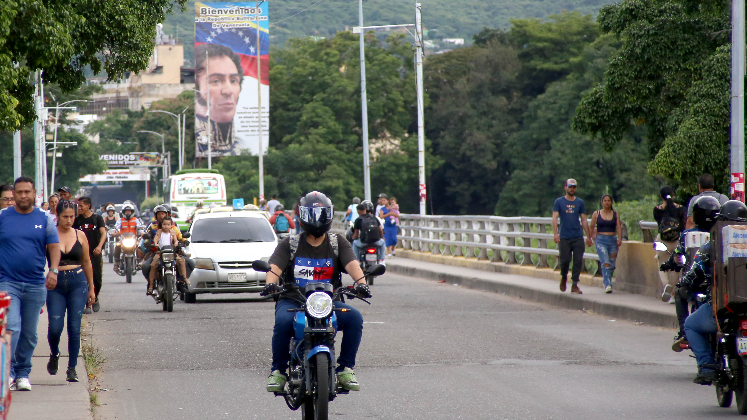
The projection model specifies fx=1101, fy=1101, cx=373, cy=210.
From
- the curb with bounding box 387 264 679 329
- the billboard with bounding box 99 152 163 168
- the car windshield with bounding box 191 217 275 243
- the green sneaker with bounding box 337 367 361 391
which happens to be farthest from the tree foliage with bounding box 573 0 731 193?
the billboard with bounding box 99 152 163 168

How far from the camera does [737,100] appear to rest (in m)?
14.8

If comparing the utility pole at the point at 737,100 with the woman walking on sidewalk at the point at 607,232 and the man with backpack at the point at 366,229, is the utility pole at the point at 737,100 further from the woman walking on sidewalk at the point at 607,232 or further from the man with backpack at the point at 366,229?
the man with backpack at the point at 366,229

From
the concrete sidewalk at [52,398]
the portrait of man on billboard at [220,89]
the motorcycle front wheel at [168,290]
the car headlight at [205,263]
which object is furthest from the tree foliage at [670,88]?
the portrait of man on billboard at [220,89]

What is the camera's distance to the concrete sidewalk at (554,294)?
14.8 metres

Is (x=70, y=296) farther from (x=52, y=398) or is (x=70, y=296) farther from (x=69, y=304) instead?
(x=52, y=398)

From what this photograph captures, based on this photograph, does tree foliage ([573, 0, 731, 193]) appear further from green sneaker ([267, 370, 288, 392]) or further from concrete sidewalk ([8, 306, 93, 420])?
green sneaker ([267, 370, 288, 392])

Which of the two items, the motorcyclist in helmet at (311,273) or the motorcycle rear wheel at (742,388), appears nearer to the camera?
the motorcyclist in helmet at (311,273)

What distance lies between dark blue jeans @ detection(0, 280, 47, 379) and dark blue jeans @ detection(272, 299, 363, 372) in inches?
100

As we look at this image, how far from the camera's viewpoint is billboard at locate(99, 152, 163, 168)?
125188mm

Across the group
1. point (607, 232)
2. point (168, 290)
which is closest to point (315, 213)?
point (168, 290)

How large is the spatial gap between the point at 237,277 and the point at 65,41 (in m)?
6.57

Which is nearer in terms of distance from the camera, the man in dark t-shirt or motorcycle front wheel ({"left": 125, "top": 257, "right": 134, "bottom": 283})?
the man in dark t-shirt

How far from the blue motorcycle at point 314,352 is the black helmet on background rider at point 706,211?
287 centimetres

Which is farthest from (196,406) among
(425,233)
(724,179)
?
(425,233)
